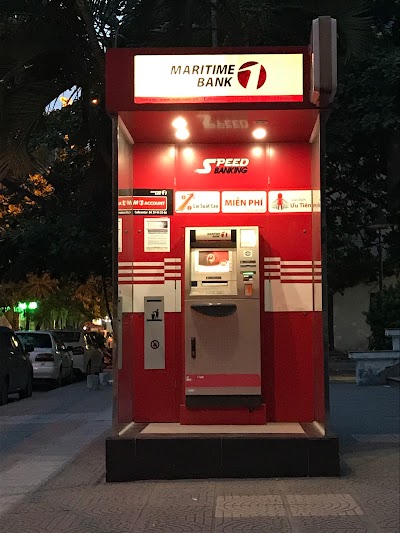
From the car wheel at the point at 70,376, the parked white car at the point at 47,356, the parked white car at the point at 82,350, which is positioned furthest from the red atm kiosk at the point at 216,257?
the parked white car at the point at 82,350

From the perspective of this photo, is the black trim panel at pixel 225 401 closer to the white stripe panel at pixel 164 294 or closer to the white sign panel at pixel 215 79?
the white stripe panel at pixel 164 294

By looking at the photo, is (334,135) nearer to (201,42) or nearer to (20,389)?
(201,42)

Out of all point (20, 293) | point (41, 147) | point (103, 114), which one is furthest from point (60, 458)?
point (20, 293)

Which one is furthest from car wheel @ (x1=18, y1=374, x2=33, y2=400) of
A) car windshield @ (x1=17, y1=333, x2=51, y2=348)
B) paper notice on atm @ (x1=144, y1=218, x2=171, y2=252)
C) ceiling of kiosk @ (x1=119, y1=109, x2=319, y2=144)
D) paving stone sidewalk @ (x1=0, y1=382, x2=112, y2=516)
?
ceiling of kiosk @ (x1=119, y1=109, x2=319, y2=144)

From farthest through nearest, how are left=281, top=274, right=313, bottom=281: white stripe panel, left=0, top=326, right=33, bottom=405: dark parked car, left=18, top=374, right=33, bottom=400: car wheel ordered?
1. left=18, top=374, right=33, bottom=400: car wheel
2. left=0, top=326, right=33, bottom=405: dark parked car
3. left=281, top=274, right=313, bottom=281: white stripe panel

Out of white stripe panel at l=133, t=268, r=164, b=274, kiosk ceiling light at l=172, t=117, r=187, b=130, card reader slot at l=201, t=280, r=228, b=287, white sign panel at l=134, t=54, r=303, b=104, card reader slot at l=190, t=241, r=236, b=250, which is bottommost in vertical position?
card reader slot at l=201, t=280, r=228, b=287

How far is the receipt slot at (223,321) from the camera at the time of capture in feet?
33.1

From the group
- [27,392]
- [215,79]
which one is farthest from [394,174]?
[27,392]

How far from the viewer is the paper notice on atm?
10.5 meters

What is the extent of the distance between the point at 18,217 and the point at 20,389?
19.1 feet

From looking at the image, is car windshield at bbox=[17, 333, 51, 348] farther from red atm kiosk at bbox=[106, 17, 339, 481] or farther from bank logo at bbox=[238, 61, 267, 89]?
bank logo at bbox=[238, 61, 267, 89]

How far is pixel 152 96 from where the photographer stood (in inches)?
362

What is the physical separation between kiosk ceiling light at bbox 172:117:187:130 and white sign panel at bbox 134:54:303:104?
→ 43 centimetres

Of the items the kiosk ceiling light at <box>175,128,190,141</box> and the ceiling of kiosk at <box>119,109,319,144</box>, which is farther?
the kiosk ceiling light at <box>175,128,190,141</box>
